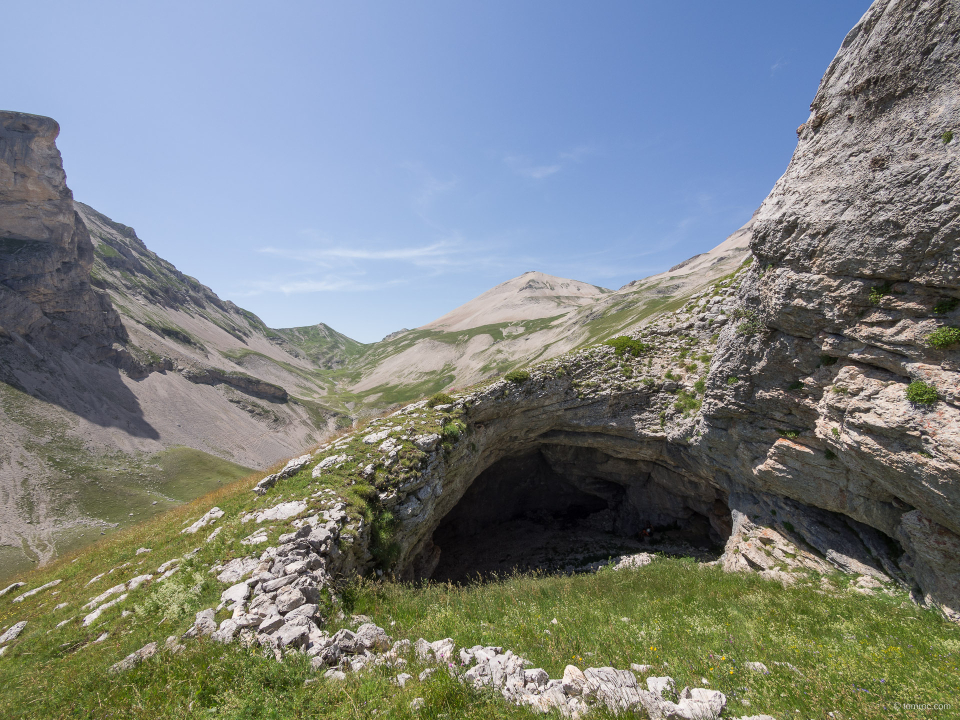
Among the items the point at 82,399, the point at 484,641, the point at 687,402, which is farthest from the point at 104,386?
the point at 687,402

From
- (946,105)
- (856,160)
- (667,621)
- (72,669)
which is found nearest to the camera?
(72,669)

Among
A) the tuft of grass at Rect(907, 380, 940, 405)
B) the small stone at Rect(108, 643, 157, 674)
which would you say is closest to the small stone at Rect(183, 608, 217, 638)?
the small stone at Rect(108, 643, 157, 674)

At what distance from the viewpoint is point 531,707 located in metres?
5.71

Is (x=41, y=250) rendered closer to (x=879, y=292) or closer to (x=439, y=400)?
(x=439, y=400)

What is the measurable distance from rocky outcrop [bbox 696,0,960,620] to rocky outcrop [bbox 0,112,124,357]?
119 m

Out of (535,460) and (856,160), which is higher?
(856,160)

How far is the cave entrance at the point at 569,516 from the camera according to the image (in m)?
24.0

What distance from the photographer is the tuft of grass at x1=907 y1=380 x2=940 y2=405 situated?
32.8 feet

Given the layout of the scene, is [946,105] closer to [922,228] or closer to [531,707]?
[922,228]

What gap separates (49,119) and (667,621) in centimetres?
13850

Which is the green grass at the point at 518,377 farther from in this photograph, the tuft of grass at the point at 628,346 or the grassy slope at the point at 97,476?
the grassy slope at the point at 97,476

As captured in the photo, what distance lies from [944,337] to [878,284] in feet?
7.03

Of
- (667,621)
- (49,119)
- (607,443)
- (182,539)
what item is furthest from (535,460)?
(49,119)

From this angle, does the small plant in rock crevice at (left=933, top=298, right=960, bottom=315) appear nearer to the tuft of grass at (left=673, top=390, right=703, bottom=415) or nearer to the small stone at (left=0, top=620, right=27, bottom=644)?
the tuft of grass at (left=673, top=390, right=703, bottom=415)
